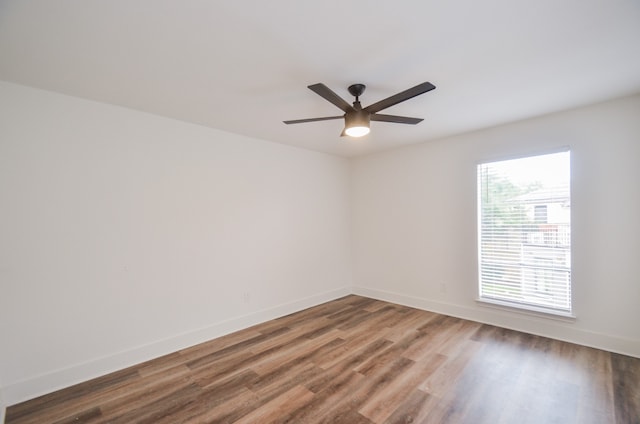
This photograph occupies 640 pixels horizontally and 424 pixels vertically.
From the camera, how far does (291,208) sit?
4.15 metres

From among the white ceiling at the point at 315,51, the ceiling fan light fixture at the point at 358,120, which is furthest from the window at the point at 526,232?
the ceiling fan light fixture at the point at 358,120

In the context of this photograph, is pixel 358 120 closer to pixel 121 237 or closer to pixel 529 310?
pixel 121 237

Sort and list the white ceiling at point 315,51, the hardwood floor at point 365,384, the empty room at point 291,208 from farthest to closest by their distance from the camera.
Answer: the hardwood floor at point 365,384 → the empty room at point 291,208 → the white ceiling at point 315,51

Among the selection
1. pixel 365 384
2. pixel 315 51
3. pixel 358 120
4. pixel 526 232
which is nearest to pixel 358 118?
pixel 358 120

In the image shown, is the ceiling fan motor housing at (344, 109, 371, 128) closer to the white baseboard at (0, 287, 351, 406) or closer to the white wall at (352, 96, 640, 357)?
the white wall at (352, 96, 640, 357)

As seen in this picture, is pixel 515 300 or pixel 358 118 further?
pixel 515 300

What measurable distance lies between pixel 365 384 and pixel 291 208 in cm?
250

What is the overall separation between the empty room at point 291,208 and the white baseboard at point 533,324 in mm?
23

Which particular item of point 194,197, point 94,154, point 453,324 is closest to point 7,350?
point 94,154

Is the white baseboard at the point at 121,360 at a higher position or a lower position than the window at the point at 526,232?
lower

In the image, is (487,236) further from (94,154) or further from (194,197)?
(94,154)

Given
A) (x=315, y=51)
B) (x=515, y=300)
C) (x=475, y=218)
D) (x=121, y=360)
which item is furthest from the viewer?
(x=475, y=218)

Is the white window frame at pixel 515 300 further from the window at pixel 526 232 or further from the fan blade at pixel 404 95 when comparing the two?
the fan blade at pixel 404 95

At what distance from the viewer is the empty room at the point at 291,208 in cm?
172
